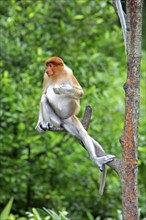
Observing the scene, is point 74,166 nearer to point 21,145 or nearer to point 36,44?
point 21,145

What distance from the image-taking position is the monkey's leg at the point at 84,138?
2.51 m

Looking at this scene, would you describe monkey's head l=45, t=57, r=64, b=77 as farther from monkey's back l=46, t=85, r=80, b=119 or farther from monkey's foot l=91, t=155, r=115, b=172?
monkey's foot l=91, t=155, r=115, b=172

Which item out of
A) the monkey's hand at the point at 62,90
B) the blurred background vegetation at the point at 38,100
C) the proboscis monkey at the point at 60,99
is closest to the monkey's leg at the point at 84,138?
the proboscis monkey at the point at 60,99

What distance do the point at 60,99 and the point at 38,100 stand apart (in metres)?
1.75

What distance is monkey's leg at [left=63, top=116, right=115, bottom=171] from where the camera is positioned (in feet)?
8.23

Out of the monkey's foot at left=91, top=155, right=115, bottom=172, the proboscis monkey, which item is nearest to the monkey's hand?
the proboscis monkey

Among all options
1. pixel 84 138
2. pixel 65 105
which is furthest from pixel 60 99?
pixel 84 138

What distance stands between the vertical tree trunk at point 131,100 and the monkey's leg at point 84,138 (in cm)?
10

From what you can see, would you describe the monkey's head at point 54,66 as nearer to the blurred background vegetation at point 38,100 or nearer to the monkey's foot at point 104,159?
the monkey's foot at point 104,159

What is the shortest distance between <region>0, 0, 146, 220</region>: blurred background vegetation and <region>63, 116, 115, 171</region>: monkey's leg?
5.46 ft

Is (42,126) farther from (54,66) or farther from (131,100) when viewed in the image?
(131,100)

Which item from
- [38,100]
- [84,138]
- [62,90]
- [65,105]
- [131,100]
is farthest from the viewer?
[38,100]

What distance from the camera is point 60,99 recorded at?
10.2 feet

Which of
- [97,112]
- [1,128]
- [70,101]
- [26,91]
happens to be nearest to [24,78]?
[26,91]
